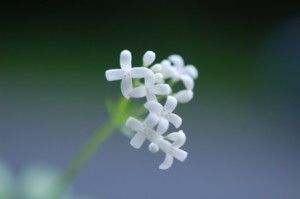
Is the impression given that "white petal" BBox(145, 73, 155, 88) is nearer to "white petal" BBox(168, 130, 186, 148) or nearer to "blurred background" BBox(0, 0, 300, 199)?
"white petal" BBox(168, 130, 186, 148)

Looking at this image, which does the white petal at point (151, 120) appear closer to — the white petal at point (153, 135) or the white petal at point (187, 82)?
the white petal at point (153, 135)

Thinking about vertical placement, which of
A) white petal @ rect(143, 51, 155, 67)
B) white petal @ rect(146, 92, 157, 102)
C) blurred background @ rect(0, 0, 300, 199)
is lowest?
white petal @ rect(146, 92, 157, 102)

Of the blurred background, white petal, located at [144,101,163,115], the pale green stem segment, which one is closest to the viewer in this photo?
white petal, located at [144,101,163,115]

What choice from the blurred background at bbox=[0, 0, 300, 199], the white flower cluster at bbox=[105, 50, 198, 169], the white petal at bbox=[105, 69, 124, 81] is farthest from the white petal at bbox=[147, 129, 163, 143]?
the blurred background at bbox=[0, 0, 300, 199]

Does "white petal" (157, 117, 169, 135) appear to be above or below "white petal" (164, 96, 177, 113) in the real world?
below

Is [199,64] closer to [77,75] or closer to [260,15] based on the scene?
[260,15]

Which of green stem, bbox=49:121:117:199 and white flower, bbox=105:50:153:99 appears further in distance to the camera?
green stem, bbox=49:121:117:199

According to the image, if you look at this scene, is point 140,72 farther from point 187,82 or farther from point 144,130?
point 187,82

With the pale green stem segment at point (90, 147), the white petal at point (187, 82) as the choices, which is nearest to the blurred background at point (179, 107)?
the pale green stem segment at point (90, 147)

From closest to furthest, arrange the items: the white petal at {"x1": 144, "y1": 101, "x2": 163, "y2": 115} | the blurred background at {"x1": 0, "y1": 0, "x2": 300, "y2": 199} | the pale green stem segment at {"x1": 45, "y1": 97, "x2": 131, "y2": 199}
Result: the white petal at {"x1": 144, "y1": 101, "x2": 163, "y2": 115}
the pale green stem segment at {"x1": 45, "y1": 97, "x2": 131, "y2": 199}
the blurred background at {"x1": 0, "y1": 0, "x2": 300, "y2": 199}
